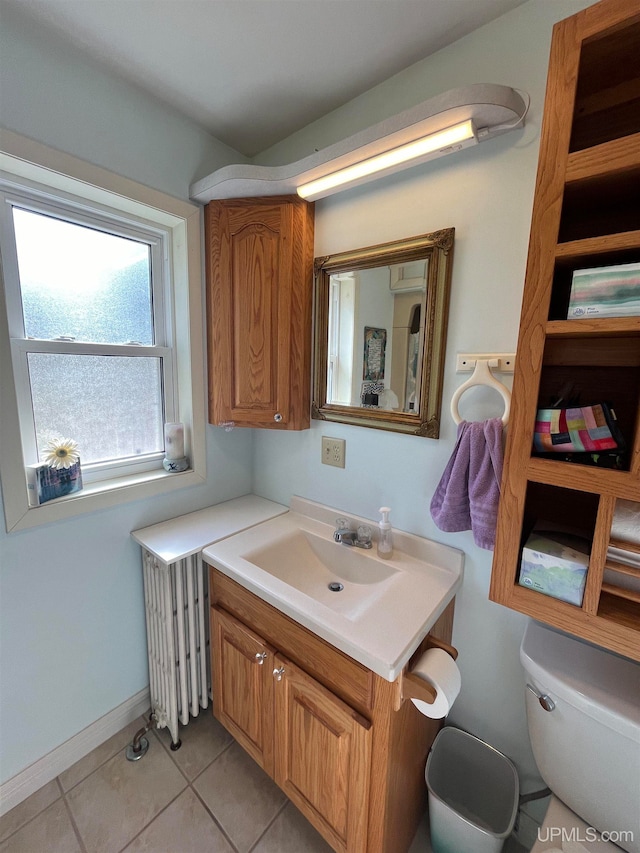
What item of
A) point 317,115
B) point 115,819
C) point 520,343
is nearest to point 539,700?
point 520,343

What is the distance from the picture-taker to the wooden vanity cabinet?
2.88 ft

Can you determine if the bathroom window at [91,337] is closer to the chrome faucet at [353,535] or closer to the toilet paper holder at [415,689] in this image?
the chrome faucet at [353,535]

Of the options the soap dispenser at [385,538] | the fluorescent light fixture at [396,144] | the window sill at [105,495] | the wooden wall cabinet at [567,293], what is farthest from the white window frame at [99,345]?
the wooden wall cabinet at [567,293]

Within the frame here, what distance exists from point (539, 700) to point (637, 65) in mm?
1457

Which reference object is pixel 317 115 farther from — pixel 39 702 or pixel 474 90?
pixel 39 702

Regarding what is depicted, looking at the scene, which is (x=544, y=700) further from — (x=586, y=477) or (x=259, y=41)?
(x=259, y=41)

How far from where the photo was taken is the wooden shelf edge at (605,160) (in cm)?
60

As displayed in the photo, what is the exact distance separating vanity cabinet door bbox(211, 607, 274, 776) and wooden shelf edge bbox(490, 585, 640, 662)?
748mm

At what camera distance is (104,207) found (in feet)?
4.14

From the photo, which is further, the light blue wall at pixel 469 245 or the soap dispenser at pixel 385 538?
the soap dispenser at pixel 385 538

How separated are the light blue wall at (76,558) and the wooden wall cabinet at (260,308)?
0.29m

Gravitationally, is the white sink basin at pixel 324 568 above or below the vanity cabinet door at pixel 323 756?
above

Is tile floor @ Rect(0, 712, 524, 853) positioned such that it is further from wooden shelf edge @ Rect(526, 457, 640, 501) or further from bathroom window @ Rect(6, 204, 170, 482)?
wooden shelf edge @ Rect(526, 457, 640, 501)

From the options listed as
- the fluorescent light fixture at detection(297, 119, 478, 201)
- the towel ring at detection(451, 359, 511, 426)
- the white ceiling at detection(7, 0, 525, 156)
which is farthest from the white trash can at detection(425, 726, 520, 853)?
the white ceiling at detection(7, 0, 525, 156)
